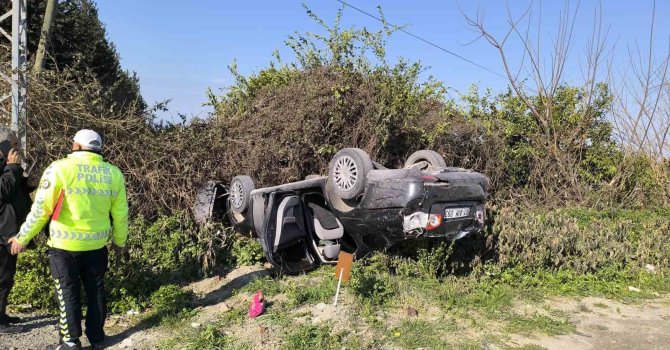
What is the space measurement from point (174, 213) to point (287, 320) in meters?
2.91

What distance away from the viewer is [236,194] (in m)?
6.85

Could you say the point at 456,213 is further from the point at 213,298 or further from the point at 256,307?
the point at 213,298

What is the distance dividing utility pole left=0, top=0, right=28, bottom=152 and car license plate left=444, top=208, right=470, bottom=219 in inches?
210

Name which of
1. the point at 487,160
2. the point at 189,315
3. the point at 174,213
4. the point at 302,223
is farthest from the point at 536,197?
the point at 189,315

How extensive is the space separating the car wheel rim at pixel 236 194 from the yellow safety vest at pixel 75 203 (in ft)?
8.09

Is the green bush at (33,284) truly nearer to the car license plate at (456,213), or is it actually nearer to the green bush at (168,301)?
the green bush at (168,301)

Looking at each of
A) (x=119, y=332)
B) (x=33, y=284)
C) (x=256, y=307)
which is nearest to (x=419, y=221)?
(x=256, y=307)

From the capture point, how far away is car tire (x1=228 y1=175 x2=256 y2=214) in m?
6.68

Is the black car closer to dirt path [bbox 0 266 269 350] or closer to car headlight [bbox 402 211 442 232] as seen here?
car headlight [bbox 402 211 442 232]

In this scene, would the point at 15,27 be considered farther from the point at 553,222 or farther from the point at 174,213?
the point at 553,222

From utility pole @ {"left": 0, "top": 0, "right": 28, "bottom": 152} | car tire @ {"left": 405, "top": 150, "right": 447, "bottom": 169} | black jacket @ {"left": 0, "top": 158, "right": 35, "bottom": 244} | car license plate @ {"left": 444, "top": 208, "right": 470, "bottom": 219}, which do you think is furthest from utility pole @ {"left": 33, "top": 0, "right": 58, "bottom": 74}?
car license plate @ {"left": 444, "top": 208, "right": 470, "bottom": 219}

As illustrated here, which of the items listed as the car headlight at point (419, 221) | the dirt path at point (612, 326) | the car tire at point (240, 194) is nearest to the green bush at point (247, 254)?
the car tire at point (240, 194)

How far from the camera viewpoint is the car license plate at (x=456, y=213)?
524 centimetres

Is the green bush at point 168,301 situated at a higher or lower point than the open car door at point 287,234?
lower
